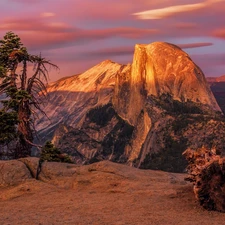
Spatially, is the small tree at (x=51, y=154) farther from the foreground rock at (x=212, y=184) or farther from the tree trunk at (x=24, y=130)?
the foreground rock at (x=212, y=184)

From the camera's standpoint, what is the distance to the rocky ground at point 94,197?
15422 mm

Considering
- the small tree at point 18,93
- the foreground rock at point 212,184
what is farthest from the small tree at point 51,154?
the foreground rock at point 212,184

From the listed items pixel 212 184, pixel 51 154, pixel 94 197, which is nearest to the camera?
pixel 212 184

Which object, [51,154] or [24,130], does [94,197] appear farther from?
[24,130]

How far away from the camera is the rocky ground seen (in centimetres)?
1542

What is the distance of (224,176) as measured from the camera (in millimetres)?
16219

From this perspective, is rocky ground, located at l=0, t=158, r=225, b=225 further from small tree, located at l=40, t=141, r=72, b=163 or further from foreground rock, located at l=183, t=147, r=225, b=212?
small tree, located at l=40, t=141, r=72, b=163

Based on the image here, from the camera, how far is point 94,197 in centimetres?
1941

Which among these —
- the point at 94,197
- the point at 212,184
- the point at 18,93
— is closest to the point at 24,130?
the point at 18,93

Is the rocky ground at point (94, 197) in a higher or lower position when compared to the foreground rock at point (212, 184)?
lower

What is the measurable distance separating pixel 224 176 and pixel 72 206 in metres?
6.36

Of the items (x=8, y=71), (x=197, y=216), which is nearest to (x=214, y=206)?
(x=197, y=216)

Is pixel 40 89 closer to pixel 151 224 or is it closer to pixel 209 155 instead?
pixel 209 155

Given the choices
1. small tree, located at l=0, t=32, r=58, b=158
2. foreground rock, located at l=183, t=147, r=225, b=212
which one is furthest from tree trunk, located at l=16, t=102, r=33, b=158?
foreground rock, located at l=183, t=147, r=225, b=212
